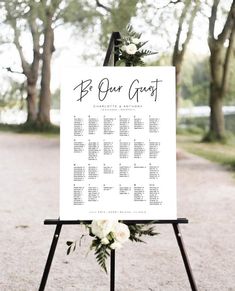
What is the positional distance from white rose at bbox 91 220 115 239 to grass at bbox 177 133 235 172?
26.1 feet

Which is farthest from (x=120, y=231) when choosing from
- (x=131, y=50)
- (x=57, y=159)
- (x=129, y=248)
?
(x=57, y=159)

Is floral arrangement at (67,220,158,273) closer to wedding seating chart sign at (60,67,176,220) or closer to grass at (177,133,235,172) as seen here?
wedding seating chart sign at (60,67,176,220)

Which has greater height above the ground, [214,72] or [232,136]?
[214,72]

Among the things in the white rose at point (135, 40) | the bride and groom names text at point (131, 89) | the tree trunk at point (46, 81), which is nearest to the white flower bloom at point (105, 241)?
the bride and groom names text at point (131, 89)

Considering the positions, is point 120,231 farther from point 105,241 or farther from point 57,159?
point 57,159

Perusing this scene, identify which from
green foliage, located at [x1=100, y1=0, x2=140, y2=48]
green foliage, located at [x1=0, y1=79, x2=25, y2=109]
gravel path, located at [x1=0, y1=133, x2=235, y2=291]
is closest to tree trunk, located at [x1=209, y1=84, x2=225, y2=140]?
green foliage, located at [x1=100, y1=0, x2=140, y2=48]

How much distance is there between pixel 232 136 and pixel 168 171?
47.8 feet

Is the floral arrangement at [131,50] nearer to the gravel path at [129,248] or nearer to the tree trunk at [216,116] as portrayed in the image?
the gravel path at [129,248]

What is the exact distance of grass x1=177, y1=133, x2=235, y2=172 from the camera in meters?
12.2

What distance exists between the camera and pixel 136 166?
10.1 ft

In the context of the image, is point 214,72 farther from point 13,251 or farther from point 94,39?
point 13,251

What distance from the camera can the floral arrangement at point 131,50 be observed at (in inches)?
129

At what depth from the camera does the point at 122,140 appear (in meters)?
3.08

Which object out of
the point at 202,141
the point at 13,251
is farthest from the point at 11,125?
A: the point at 13,251
